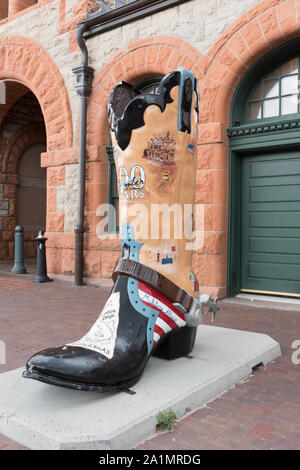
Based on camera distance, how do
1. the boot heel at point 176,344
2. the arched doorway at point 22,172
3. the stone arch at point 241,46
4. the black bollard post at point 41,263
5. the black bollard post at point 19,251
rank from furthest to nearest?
1. the arched doorway at point 22,172
2. the black bollard post at point 19,251
3. the black bollard post at point 41,263
4. the stone arch at point 241,46
5. the boot heel at point 176,344

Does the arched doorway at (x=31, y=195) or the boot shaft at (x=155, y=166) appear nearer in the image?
the boot shaft at (x=155, y=166)

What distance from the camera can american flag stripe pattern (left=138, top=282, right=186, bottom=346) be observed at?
2.50 metres

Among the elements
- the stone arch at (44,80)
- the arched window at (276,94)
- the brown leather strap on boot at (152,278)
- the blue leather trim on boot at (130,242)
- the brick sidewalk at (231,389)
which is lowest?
the brick sidewalk at (231,389)

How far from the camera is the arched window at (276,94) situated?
5727 mm

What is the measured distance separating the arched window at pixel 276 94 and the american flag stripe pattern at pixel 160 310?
161 inches

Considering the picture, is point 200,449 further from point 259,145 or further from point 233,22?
point 233,22

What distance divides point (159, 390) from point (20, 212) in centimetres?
999

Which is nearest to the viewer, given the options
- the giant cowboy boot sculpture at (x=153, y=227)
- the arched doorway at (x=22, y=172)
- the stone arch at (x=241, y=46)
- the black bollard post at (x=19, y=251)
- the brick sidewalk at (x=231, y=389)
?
the brick sidewalk at (x=231, y=389)

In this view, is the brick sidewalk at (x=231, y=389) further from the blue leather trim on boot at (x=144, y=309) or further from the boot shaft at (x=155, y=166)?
the boot shaft at (x=155, y=166)

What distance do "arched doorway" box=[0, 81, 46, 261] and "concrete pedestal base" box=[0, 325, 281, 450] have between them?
9.07m

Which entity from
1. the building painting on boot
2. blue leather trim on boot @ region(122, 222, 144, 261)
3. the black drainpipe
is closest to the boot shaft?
blue leather trim on boot @ region(122, 222, 144, 261)

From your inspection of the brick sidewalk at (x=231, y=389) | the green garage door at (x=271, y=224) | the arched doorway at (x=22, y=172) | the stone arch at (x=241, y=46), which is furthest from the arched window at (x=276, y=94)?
the arched doorway at (x=22, y=172)

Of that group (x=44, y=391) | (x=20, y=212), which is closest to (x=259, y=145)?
(x=44, y=391)

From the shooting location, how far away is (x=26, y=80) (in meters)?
8.71
